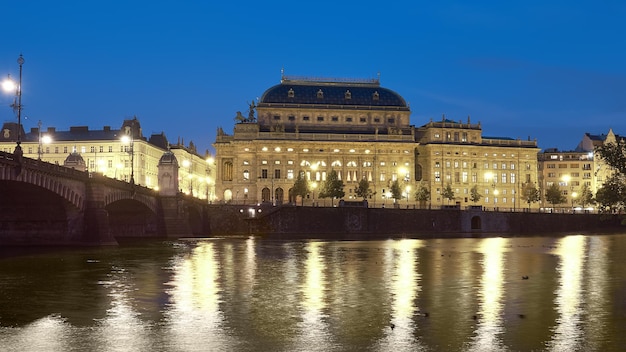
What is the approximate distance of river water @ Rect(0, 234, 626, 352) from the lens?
24.2m

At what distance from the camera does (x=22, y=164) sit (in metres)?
58.4

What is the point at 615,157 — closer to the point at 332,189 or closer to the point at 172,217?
the point at 172,217

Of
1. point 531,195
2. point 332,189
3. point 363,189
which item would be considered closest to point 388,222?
point 332,189

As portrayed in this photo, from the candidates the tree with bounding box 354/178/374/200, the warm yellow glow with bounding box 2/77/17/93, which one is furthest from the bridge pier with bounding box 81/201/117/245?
the tree with bounding box 354/178/374/200

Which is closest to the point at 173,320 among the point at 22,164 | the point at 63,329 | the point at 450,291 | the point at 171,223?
the point at 63,329

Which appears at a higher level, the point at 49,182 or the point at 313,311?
the point at 49,182

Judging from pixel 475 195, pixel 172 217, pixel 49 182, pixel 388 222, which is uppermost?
pixel 475 195

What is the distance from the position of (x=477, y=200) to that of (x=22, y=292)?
166 m

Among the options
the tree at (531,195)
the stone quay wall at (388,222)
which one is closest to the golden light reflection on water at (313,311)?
the stone quay wall at (388,222)

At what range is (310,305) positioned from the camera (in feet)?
107

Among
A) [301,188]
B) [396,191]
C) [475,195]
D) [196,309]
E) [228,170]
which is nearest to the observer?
[196,309]

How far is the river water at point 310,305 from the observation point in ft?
79.5

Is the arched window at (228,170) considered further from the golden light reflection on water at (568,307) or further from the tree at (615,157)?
the golden light reflection on water at (568,307)

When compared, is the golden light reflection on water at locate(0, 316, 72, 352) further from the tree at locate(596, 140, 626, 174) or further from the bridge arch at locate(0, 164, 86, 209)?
the tree at locate(596, 140, 626, 174)
